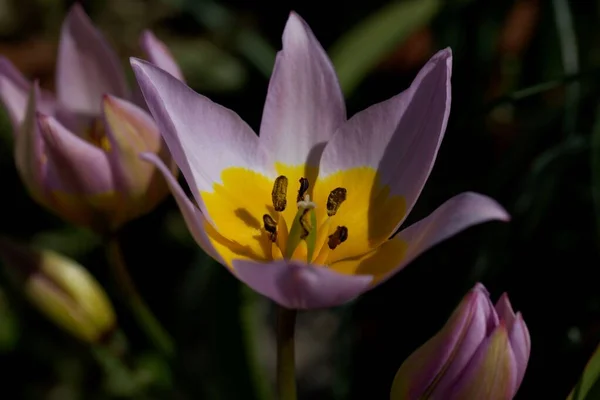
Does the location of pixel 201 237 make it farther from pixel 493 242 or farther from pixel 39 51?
pixel 39 51

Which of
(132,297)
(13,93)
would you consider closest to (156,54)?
(13,93)

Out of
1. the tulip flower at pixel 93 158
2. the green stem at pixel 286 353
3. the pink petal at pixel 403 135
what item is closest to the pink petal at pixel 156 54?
the tulip flower at pixel 93 158

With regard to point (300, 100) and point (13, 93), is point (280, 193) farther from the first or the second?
point (13, 93)

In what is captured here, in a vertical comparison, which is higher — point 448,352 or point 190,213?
point 190,213

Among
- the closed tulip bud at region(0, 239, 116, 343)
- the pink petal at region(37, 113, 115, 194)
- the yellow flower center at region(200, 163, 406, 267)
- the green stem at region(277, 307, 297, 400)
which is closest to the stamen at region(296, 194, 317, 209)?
the yellow flower center at region(200, 163, 406, 267)

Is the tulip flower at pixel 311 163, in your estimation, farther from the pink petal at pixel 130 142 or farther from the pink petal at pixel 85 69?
the pink petal at pixel 85 69

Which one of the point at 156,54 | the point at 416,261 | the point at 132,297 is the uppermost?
the point at 156,54

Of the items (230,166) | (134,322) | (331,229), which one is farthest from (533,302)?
(134,322)
